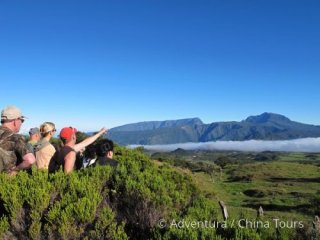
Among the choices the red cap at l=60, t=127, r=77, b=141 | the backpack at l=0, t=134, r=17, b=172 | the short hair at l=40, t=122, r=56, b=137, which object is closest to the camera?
the backpack at l=0, t=134, r=17, b=172

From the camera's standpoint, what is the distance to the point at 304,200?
36.0 meters

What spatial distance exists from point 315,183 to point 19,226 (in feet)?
167

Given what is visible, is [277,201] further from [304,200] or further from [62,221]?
[62,221]

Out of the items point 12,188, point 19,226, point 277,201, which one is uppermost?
point 12,188

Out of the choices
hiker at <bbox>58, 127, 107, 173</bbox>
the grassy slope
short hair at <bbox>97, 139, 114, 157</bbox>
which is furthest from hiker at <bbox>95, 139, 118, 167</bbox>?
the grassy slope

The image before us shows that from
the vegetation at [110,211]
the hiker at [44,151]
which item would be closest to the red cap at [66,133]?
the hiker at [44,151]

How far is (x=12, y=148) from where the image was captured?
7.56 metres

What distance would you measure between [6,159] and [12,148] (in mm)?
235

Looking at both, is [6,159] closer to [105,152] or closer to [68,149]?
[68,149]

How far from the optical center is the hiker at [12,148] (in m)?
7.45

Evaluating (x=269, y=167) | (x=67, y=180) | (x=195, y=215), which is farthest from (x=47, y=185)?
(x=269, y=167)

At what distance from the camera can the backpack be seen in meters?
7.44

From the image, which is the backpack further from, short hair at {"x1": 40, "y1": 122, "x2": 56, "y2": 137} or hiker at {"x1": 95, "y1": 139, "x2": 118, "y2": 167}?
hiker at {"x1": 95, "y1": 139, "x2": 118, "y2": 167}

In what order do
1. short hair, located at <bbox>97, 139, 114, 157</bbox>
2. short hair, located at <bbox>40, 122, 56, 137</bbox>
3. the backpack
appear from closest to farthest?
1. the backpack
2. short hair, located at <bbox>40, 122, 56, 137</bbox>
3. short hair, located at <bbox>97, 139, 114, 157</bbox>
